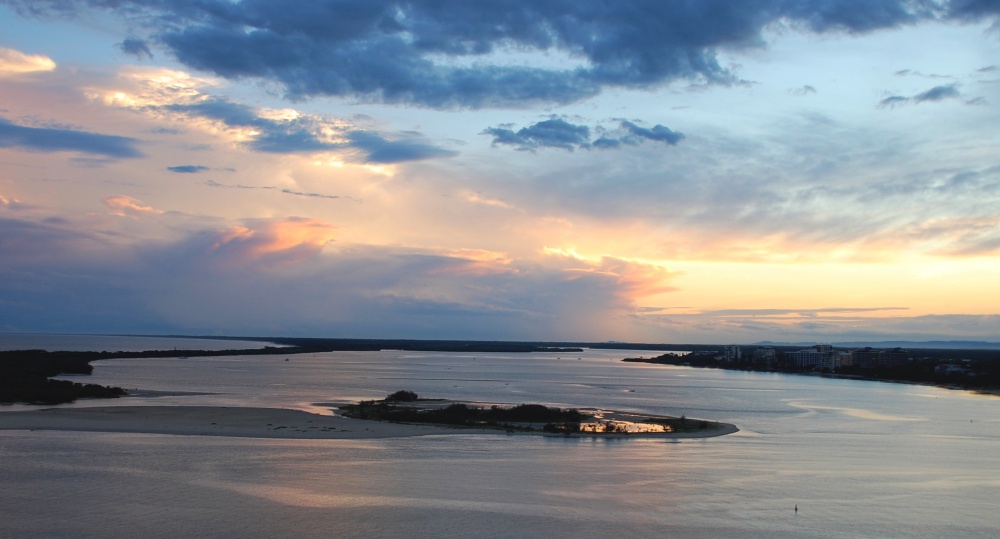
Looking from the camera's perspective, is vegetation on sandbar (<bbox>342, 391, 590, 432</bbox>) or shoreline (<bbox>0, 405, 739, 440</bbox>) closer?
shoreline (<bbox>0, 405, 739, 440</bbox>)

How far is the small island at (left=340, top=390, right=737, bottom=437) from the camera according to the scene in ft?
131

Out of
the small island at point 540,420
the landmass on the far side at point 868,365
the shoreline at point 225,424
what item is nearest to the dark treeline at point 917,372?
the landmass on the far side at point 868,365

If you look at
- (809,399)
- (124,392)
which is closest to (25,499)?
(124,392)

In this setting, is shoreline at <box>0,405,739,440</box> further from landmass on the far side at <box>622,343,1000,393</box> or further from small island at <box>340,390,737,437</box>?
landmass on the far side at <box>622,343,1000,393</box>

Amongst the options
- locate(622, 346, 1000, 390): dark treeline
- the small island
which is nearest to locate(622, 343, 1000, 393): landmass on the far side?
locate(622, 346, 1000, 390): dark treeline

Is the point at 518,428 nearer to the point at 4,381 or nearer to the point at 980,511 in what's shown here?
the point at 980,511

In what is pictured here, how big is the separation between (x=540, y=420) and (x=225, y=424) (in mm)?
15879

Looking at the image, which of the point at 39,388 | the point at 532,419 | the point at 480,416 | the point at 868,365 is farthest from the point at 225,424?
the point at 868,365

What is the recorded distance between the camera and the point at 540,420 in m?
43.1

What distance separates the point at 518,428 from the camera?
39.9m

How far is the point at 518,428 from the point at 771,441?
12.0 metres

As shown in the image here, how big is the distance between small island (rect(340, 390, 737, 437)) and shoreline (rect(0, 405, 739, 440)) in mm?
714

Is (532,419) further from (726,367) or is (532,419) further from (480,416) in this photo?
(726,367)

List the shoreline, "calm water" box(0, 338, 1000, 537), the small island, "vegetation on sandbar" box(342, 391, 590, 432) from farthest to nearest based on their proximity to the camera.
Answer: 1. "vegetation on sandbar" box(342, 391, 590, 432)
2. the small island
3. the shoreline
4. "calm water" box(0, 338, 1000, 537)
